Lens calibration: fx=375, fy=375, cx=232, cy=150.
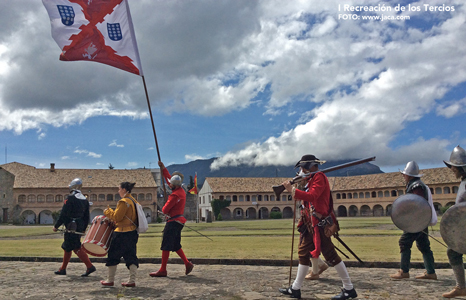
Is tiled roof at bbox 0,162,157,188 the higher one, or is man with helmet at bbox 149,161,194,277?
tiled roof at bbox 0,162,157,188

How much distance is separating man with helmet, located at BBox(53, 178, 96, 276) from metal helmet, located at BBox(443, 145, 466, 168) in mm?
6228

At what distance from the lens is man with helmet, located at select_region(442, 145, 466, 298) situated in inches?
189

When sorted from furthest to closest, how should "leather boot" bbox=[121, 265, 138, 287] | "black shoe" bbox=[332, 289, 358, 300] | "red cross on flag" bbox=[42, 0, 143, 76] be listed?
"red cross on flag" bbox=[42, 0, 143, 76] < "leather boot" bbox=[121, 265, 138, 287] < "black shoe" bbox=[332, 289, 358, 300]

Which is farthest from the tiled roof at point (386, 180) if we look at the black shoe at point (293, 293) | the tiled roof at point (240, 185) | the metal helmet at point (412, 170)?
the black shoe at point (293, 293)

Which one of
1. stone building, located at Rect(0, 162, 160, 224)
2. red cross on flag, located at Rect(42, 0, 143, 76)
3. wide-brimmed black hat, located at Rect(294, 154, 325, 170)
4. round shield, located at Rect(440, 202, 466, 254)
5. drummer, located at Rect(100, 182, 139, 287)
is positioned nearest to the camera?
round shield, located at Rect(440, 202, 466, 254)

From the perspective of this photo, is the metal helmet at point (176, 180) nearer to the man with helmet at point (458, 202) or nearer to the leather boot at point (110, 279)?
the leather boot at point (110, 279)

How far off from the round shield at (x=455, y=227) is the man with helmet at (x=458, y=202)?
0.27 meters

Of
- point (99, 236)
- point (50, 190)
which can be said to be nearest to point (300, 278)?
point (99, 236)

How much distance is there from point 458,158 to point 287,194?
66153 mm

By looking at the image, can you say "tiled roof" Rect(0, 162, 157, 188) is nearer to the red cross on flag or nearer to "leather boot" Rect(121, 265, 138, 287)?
the red cross on flag

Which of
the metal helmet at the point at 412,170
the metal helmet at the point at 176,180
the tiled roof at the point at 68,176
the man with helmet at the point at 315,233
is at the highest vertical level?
the tiled roof at the point at 68,176

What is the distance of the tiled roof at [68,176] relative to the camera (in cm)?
5944

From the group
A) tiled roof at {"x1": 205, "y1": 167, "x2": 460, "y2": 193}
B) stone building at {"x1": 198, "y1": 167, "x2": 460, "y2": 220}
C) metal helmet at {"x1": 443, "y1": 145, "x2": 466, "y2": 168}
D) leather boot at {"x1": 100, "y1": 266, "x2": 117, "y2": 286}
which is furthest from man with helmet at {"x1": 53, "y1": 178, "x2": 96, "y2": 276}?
tiled roof at {"x1": 205, "y1": 167, "x2": 460, "y2": 193}

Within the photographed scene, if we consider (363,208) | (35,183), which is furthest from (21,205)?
(363,208)
